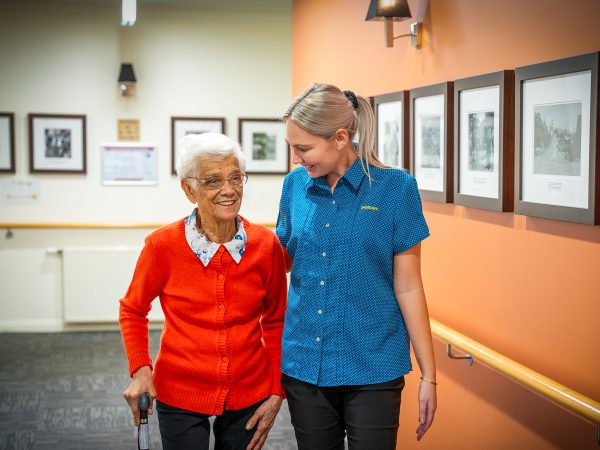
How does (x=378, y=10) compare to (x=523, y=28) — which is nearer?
(x=523, y=28)

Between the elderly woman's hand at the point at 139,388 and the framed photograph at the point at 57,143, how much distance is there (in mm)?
5184

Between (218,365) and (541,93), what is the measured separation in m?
1.21

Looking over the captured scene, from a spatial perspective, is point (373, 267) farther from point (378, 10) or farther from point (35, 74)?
point (35, 74)

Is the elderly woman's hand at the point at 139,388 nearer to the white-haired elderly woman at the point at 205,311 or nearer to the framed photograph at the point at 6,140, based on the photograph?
the white-haired elderly woman at the point at 205,311

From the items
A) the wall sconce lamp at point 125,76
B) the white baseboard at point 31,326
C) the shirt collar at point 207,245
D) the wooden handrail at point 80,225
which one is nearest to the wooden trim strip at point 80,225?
the wooden handrail at point 80,225

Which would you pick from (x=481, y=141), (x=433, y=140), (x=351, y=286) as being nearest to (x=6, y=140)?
(x=433, y=140)

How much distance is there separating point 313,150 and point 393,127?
173 centimetres

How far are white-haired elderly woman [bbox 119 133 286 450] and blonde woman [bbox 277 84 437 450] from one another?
115 millimetres

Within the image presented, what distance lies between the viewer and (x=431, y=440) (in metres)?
3.32

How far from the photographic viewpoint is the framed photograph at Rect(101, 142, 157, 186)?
22.8ft

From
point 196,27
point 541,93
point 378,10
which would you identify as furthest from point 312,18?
point 541,93

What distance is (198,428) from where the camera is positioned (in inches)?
80.7

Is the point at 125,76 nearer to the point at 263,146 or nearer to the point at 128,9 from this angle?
the point at 263,146

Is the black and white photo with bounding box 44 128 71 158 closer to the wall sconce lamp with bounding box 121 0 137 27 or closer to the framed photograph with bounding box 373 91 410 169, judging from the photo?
the wall sconce lamp with bounding box 121 0 137 27
